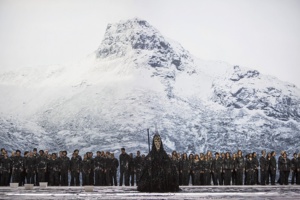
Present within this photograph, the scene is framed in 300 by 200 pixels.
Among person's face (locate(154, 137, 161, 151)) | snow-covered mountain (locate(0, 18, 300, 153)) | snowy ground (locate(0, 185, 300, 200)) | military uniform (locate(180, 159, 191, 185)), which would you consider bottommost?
snowy ground (locate(0, 185, 300, 200))

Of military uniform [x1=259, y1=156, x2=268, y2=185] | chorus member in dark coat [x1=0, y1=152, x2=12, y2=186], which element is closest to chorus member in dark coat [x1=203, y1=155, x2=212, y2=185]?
military uniform [x1=259, y1=156, x2=268, y2=185]

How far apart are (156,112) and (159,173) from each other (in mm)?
35138

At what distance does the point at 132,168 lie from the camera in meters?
22.3

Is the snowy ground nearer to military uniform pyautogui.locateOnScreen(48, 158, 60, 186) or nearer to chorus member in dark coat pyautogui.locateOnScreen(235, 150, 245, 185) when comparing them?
chorus member in dark coat pyautogui.locateOnScreen(235, 150, 245, 185)

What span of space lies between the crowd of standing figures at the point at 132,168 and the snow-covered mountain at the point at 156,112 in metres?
20.1

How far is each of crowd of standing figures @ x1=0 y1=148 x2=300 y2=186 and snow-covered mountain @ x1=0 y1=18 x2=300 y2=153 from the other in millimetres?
20079

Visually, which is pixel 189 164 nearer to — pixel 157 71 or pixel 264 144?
pixel 264 144

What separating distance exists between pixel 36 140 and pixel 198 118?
16.2m

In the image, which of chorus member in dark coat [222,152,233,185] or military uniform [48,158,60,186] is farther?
military uniform [48,158,60,186]

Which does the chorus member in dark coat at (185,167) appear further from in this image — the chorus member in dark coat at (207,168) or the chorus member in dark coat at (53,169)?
the chorus member in dark coat at (53,169)

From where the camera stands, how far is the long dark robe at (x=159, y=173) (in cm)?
1368

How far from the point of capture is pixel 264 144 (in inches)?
1868

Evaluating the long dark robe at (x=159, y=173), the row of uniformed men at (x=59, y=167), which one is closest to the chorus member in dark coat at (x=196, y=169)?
the row of uniformed men at (x=59, y=167)

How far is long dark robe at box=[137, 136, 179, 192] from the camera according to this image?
13680 mm
